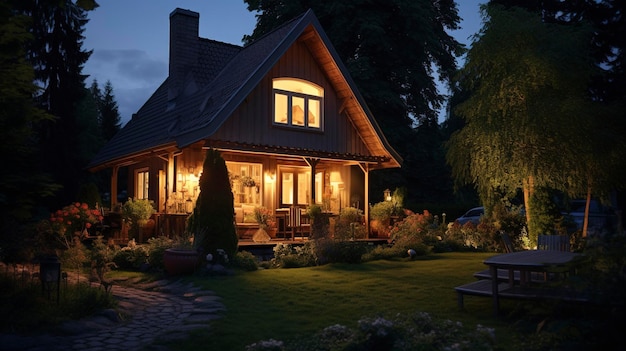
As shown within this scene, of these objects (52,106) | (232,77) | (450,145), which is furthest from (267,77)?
(52,106)

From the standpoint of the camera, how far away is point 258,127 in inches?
709

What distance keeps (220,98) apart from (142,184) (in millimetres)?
6761

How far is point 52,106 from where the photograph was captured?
29.7 meters

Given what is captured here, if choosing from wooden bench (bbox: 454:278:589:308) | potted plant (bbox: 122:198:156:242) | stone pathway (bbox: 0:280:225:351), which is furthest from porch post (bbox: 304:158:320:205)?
wooden bench (bbox: 454:278:589:308)

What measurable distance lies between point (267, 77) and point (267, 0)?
13.2 m

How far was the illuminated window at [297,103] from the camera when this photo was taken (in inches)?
744

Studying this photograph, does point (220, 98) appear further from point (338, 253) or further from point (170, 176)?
point (338, 253)

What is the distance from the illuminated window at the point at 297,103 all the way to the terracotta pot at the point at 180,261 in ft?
25.7

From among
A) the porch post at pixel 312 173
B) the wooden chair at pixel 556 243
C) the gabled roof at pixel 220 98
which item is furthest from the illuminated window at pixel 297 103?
the wooden chair at pixel 556 243

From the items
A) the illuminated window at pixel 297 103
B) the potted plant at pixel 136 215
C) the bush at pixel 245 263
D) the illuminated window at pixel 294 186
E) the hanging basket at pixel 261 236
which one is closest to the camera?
the bush at pixel 245 263

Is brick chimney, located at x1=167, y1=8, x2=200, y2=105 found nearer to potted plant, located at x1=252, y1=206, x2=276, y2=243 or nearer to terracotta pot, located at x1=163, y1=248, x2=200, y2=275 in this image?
potted plant, located at x1=252, y1=206, x2=276, y2=243

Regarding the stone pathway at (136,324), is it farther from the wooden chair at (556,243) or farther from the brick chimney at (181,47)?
the brick chimney at (181,47)

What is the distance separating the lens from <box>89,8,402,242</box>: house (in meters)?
17.2

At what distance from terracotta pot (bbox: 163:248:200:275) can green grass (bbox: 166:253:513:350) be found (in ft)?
2.12
